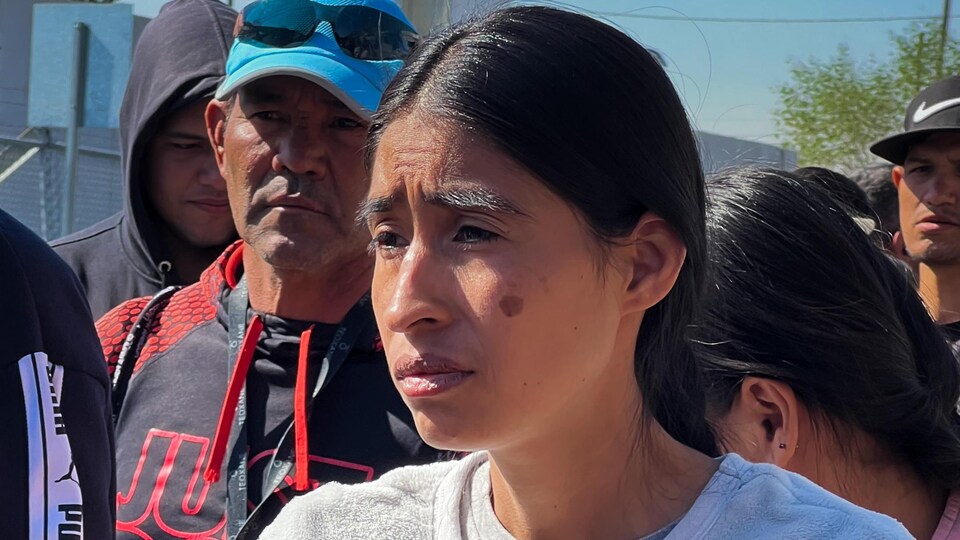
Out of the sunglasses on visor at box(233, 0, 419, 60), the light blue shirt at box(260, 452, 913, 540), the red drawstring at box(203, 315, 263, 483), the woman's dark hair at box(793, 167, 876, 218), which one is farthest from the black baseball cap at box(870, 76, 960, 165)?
the light blue shirt at box(260, 452, 913, 540)

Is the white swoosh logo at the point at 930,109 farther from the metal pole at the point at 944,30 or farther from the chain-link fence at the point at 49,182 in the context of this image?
the chain-link fence at the point at 49,182

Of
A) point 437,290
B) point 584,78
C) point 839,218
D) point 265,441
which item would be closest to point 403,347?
point 437,290

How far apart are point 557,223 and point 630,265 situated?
0.40 ft

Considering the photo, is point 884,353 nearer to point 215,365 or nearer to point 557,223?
point 557,223

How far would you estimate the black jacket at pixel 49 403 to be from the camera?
1515mm

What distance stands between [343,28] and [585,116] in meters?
1.12

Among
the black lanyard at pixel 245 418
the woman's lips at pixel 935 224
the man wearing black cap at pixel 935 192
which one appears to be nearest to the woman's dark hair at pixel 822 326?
the black lanyard at pixel 245 418

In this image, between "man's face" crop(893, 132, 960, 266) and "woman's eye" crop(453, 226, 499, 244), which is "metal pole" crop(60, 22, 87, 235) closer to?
"man's face" crop(893, 132, 960, 266)

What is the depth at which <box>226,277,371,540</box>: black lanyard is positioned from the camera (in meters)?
2.15

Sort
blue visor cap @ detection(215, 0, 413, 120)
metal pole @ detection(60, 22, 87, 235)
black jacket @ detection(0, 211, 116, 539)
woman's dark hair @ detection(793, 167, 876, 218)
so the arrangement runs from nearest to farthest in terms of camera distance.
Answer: black jacket @ detection(0, 211, 116, 539), blue visor cap @ detection(215, 0, 413, 120), woman's dark hair @ detection(793, 167, 876, 218), metal pole @ detection(60, 22, 87, 235)

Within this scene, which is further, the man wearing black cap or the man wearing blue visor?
the man wearing black cap

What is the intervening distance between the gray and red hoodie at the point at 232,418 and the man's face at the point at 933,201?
2835mm

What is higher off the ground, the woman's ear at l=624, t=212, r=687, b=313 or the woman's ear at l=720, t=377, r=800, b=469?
the woman's ear at l=624, t=212, r=687, b=313

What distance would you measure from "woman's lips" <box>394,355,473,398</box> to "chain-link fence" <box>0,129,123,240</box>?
16.1 feet
